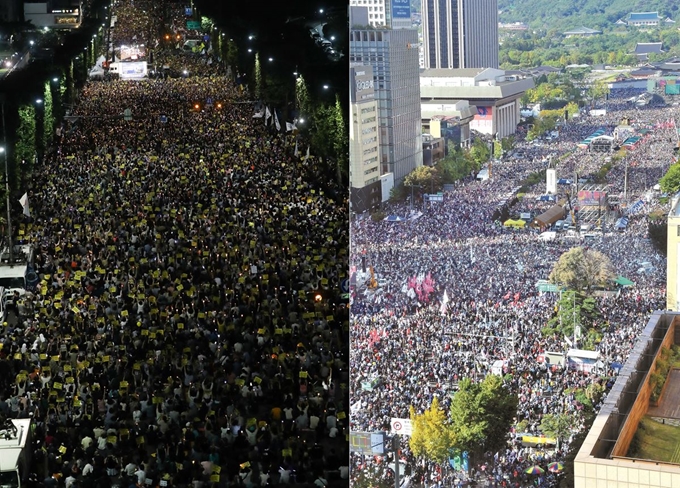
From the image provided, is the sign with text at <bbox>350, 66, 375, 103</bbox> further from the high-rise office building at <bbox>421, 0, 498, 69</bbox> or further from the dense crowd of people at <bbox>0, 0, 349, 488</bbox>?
the dense crowd of people at <bbox>0, 0, 349, 488</bbox>

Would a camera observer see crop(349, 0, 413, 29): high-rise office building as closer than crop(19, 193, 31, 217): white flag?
Yes

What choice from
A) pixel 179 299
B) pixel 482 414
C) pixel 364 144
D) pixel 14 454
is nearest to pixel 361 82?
pixel 364 144

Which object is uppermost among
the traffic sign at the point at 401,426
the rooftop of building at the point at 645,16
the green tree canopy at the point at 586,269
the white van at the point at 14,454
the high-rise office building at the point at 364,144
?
the rooftop of building at the point at 645,16

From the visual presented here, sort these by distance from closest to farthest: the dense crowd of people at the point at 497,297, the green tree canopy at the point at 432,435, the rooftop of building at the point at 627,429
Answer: the rooftop of building at the point at 627,429 → the dense crowd of people at the point at 497,297 → the green tree canopy at the point at 432,435

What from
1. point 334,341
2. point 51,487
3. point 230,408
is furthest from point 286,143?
point 51,487

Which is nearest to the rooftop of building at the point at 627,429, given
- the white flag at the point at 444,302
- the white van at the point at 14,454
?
the white flag at the point at 444,302

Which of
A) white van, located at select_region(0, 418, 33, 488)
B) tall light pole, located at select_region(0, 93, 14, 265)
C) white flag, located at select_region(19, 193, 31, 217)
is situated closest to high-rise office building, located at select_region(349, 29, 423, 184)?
white van, located at select_region(0, 418, 33, 488)

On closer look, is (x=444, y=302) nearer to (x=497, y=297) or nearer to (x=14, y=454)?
(x=497, y=297)

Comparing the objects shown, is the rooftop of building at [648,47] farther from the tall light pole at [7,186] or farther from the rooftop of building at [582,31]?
the tall light pole at [7,186]
